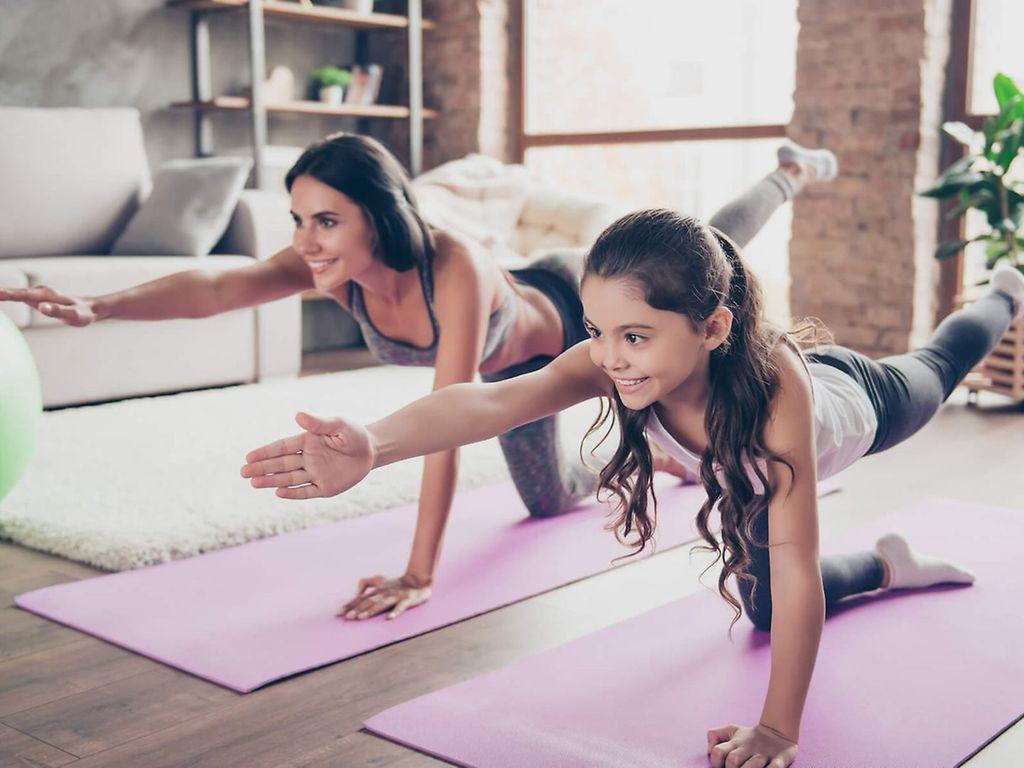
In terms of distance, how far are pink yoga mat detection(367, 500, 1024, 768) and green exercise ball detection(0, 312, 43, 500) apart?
106cm

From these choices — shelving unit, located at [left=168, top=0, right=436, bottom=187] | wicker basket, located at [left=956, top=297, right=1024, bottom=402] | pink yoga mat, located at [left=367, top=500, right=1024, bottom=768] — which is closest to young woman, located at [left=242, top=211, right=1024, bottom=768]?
pink yoga mat, located at [left=367, top=500, right=1024, bottom=768]

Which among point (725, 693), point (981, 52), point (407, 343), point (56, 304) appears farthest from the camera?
point (981, 52)

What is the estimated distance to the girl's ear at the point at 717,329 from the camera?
4.43 feet

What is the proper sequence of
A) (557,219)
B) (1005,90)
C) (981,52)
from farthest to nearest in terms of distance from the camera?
(557,219), (981,52), (1005,90)

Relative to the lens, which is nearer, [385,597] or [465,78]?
[385,597]

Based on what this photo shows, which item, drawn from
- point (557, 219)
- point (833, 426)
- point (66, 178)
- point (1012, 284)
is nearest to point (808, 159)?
point (1012, 284)

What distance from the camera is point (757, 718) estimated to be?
1530 mm

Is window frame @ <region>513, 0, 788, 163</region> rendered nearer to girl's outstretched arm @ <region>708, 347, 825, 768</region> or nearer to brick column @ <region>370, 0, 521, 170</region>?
brick column @ <region>370, 0, 521, 170</region>

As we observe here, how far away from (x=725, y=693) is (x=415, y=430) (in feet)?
2.12

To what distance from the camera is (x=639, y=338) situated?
132 centimetres

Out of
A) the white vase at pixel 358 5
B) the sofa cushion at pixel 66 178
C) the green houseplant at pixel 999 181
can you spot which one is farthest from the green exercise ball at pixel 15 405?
the white vase at pixel 358 5

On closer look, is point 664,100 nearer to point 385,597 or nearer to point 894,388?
point 894,388

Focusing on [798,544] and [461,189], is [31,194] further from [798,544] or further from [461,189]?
[798,544]

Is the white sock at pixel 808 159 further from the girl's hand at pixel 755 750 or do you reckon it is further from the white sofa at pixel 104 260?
the white sofa at pixel 104 260
